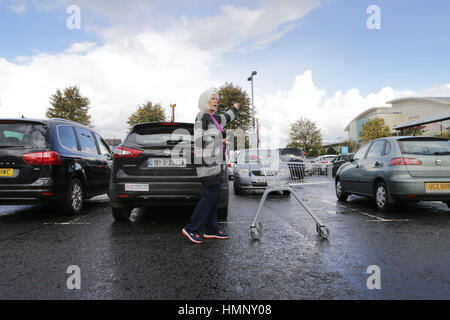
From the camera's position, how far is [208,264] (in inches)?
128

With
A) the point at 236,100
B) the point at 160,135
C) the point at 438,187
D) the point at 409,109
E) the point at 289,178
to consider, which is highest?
the point at 409,109

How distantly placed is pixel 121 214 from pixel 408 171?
16.5 ft

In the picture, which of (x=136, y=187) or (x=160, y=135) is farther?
(x=160, y=135)

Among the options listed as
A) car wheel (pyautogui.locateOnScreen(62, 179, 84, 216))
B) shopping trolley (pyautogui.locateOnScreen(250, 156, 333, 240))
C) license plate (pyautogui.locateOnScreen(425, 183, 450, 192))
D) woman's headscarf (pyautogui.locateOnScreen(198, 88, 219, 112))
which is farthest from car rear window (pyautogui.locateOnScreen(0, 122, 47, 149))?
license plate (pyautogui.locateOnScreen(425, 183, 450, 192))

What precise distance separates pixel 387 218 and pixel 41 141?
19.5 feet

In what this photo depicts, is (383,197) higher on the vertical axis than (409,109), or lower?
lower

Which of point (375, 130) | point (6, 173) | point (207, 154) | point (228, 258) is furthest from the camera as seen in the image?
point (375, 130)

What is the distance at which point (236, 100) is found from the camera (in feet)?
124

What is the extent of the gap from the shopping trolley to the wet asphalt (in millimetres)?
198

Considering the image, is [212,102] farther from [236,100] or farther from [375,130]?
[375,130]

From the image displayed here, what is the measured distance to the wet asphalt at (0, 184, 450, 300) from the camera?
2584mm

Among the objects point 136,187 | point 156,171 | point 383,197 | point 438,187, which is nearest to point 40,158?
point 136,187

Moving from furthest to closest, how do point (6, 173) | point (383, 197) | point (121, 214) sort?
point (383, 197) → point (121, 214) → point (6, 173)
